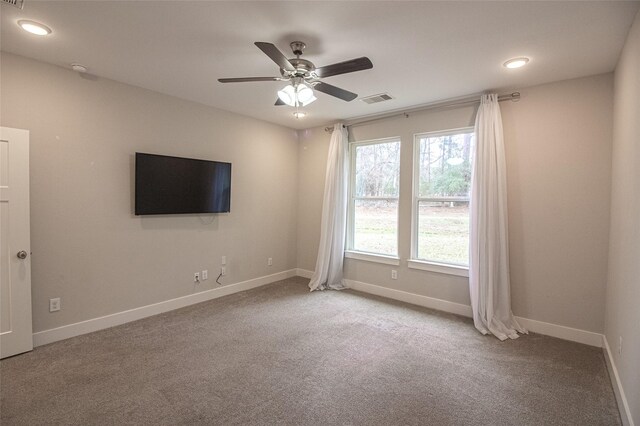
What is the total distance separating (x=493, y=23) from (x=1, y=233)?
13.8ft

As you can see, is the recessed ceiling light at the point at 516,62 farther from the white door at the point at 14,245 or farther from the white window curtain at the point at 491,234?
the white door at the point at 14,245

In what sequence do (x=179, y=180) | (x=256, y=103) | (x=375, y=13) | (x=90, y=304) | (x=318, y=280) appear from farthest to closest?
(x=318, y=280) → (x=256, y=103) → (x=179, y=180) → (x=90, y=304) → (x=375, y=13)

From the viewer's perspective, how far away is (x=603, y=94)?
300 cm

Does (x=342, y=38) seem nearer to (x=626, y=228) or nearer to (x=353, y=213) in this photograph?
(x=626, y=228)

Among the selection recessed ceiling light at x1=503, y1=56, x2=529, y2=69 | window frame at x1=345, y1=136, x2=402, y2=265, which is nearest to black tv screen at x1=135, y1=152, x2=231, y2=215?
window frame at x1=345, y1=136, x2=402, y2=265

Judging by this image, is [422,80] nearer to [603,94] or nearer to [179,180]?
[603,94]

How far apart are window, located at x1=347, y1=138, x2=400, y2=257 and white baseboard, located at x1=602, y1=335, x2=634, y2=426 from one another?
239 cm

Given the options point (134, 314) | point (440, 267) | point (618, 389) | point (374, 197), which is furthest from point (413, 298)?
point (134, 314)

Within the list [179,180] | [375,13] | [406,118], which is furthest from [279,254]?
[375,13]

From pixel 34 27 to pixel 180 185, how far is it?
1880 millimetres

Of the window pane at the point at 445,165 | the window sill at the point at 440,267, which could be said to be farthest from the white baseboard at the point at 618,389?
the window pane at the point at 445,165

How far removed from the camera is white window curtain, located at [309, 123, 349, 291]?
4.86 meters

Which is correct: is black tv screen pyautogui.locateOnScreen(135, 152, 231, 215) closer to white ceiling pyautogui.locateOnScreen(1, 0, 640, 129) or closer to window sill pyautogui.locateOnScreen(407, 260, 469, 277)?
white ceiling pyautogui.locateOnScreen(1, 0, 640, 129)

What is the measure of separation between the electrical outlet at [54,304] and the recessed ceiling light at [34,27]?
2338 millimetres
